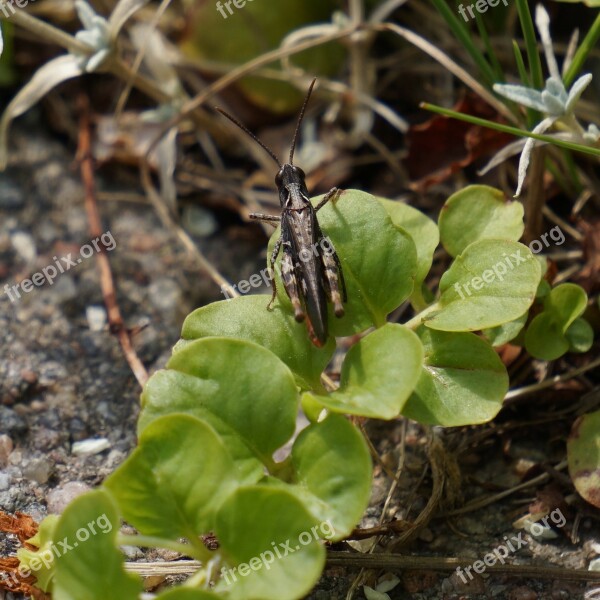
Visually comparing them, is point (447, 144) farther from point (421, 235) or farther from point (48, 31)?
point (48, 31)

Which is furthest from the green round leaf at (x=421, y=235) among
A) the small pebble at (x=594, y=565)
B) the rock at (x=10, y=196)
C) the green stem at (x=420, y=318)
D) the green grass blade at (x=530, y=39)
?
the rock at (x=10, y=196)

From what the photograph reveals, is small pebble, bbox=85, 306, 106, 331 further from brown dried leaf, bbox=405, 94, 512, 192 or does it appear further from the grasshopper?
brown dried leaf, bbox=405, 94, 512, 192

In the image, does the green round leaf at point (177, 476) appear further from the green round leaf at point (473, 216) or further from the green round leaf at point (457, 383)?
the green round leaf at point (473, 216)

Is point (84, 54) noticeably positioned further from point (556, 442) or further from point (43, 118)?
point (556, 442)

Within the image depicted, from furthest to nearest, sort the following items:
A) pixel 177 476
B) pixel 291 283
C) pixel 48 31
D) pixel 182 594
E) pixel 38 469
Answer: pixel 48 31
pixel 38 469
pixel 291 283
pixel 177 476
pixel 182 594

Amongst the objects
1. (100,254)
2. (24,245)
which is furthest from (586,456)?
(24,245)

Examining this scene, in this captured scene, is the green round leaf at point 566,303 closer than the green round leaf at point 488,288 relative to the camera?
No

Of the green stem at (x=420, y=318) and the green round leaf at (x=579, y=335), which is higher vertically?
the green stem at (x=420, y=318)
